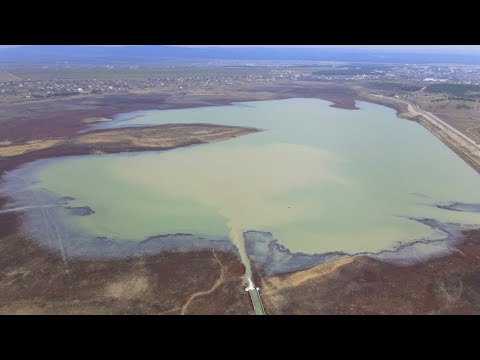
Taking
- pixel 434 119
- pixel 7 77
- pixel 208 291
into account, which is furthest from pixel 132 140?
pixel 7 77

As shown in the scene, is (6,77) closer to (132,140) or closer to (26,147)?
(26,147)

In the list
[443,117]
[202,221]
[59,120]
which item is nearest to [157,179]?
[202,221]

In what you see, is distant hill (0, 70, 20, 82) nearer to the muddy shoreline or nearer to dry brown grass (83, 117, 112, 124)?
dry brown grass (83, 117, 112, 124)

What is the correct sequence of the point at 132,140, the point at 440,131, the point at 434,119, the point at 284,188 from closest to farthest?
the point at 284,188 → the point at 132,140 → the point at 440,131 → the point at 434,119

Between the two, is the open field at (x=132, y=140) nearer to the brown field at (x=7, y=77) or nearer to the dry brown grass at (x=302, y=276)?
the dry brown grass at (x=302, y=276)

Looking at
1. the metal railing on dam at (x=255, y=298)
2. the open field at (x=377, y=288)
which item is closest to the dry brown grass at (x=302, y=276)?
→ the open field at (x=377, y=288)

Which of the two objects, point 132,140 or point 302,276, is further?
point 132,140

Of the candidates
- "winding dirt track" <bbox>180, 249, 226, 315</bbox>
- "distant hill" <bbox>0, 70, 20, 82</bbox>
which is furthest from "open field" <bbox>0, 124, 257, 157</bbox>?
"distant hill" <bbox>0, 70, 20, 82</bbox>

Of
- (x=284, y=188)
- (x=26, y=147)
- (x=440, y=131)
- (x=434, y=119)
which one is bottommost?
(x=284, y=188)

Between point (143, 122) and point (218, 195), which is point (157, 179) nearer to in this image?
point (218, 195)
